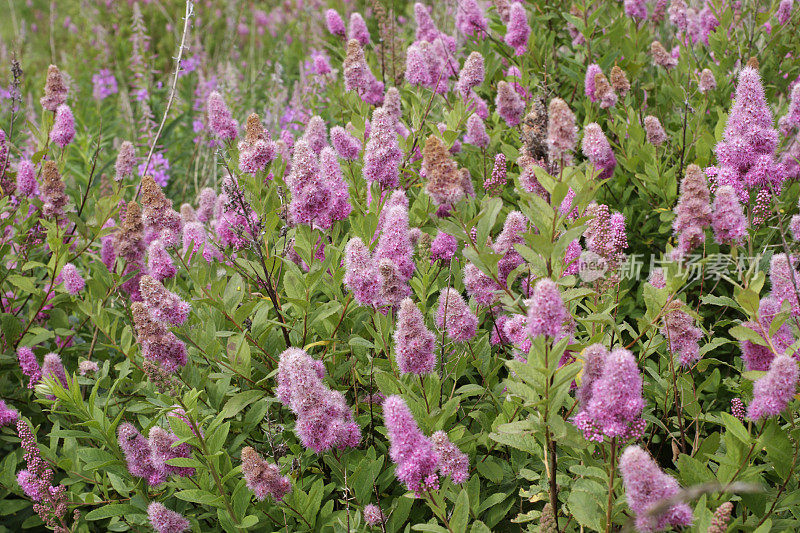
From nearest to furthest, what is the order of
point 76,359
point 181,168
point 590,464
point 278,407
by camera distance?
point 590,464 → point 278,407 → point 76,359 → point 181,168

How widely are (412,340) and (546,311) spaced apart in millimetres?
388

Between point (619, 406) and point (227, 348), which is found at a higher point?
point (619, 406)

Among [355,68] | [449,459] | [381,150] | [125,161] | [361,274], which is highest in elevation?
[355,68]

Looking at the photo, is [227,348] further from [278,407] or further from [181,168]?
[181,168]

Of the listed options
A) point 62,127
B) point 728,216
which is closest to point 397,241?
point 728,216

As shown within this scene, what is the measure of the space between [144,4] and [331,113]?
7205 mm

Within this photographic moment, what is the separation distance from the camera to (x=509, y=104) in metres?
2.78

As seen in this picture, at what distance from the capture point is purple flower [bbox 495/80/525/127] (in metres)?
2.75

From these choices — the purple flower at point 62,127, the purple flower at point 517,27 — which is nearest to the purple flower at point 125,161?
the purple flower at point 62,127

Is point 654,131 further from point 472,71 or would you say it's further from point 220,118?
point 220,118

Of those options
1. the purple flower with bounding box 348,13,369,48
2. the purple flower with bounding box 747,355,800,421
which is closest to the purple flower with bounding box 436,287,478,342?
the purple flower with bounding box 747,355,800,421

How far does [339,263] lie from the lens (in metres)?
2.41

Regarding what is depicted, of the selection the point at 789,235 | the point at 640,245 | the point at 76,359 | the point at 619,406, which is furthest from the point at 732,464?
the point at 76,359

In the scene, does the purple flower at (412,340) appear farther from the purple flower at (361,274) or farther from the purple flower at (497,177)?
the purple flower at (497,177)
